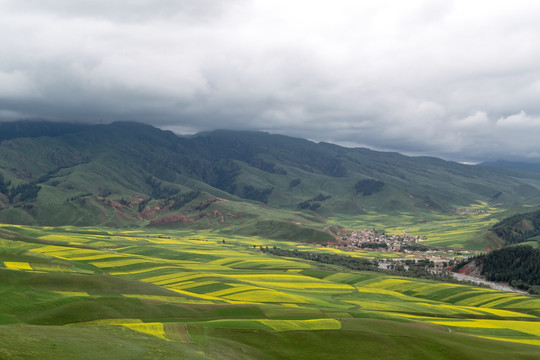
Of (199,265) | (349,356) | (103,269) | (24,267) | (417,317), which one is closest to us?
(349,356)

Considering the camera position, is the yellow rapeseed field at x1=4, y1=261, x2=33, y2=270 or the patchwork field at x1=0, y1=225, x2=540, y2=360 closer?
the patchwork field at x1=0, y1=225, x2=540, y2=360

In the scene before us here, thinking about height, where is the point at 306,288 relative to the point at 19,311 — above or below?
below

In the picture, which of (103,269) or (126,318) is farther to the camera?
(103,269)

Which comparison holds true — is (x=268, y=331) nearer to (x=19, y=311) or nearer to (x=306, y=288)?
(x=19, y=311)

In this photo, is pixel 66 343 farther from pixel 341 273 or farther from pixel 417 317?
pixel 341 273

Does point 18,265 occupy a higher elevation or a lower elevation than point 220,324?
higher

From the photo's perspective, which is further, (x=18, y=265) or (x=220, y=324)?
(x=18, y=265)

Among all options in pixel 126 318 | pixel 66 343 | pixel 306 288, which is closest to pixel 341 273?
pixel 306 288

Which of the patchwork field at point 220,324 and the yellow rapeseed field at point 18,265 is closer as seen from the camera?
the patchwork field at point 220,324

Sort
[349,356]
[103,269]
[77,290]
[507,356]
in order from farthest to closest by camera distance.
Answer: [103,269] → [77,290] → [507,356] → [349,356]

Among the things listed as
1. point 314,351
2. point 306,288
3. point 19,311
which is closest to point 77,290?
point 19,311
